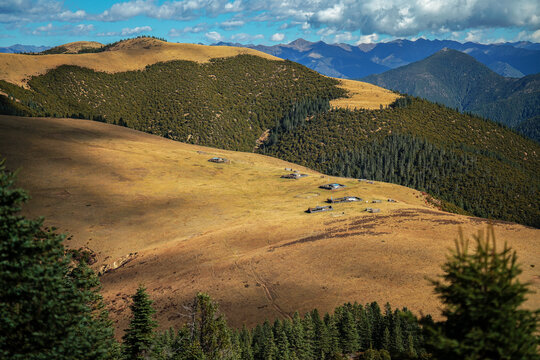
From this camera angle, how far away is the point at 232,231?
75.9m

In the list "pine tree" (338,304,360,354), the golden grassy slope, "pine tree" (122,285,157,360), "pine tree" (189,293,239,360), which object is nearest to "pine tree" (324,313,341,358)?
"pine tree" (338,304,360,354)

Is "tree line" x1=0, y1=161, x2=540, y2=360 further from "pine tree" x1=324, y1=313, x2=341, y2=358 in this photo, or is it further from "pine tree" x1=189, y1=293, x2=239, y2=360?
"pine tree" x1=324, y1=313, x2=341, y2=358

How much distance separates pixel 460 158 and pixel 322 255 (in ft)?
536

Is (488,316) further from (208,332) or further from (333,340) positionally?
(333,340)

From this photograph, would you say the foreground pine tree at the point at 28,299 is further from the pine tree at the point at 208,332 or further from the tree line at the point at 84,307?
the pine tree at the point at 208,332

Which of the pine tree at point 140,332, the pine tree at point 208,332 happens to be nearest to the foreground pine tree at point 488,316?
the pine tree at point 208,332

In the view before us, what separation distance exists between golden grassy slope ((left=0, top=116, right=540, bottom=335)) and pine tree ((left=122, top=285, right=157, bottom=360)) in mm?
22198

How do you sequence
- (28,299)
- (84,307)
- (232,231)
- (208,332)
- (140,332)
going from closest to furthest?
(28,299) < (84,307) < (140,332) < (208,332) < (232,231)

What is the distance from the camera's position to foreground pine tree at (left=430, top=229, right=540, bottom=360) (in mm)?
10727

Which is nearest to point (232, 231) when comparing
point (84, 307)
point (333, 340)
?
point (333, 340)

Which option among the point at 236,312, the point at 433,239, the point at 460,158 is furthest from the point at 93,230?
the point at 460,158

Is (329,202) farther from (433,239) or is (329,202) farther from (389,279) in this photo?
(389,279)

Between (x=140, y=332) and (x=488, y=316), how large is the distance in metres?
24.7

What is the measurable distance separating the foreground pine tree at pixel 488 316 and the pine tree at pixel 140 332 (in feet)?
74.5
